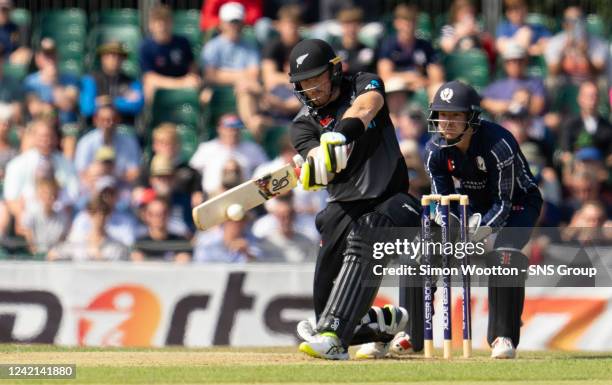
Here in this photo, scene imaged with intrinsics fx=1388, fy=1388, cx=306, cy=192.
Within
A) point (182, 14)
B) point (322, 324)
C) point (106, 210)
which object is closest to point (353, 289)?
point (322, 324)

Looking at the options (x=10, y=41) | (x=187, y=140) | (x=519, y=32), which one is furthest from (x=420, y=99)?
(x=10, y=41)

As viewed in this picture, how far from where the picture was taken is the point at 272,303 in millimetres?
12641

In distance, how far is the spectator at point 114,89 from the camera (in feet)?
52.5

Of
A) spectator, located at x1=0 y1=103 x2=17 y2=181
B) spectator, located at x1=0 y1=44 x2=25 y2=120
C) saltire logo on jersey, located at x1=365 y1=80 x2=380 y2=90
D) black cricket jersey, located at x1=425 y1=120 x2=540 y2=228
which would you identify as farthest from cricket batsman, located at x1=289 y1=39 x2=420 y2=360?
spectator, located at x1=0 y1=44 x2=25 y2=120

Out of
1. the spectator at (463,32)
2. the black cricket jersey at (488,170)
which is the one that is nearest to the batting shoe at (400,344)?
the black cricket jersey at (488,170)

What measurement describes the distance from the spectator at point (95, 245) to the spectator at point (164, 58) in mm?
2853

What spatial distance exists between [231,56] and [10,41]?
269cm

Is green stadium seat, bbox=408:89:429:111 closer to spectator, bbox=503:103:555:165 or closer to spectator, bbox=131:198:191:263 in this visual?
spectator, bbox=503:103:555:165

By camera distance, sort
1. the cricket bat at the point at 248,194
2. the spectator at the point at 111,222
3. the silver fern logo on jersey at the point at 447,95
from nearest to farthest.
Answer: the cricket bat at the point at 248,194 → the silver fern logo on jersey at the point at 447,95 → the spectator at the point at 111,222

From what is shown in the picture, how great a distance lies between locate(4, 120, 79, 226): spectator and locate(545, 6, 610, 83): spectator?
6063 millimetres

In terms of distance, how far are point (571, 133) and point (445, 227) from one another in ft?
22.7

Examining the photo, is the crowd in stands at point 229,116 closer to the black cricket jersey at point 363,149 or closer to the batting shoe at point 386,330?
→ the batting shoe at point 386,330

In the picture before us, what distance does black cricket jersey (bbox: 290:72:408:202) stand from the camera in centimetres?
946

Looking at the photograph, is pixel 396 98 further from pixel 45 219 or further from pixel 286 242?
pixel 45 219
